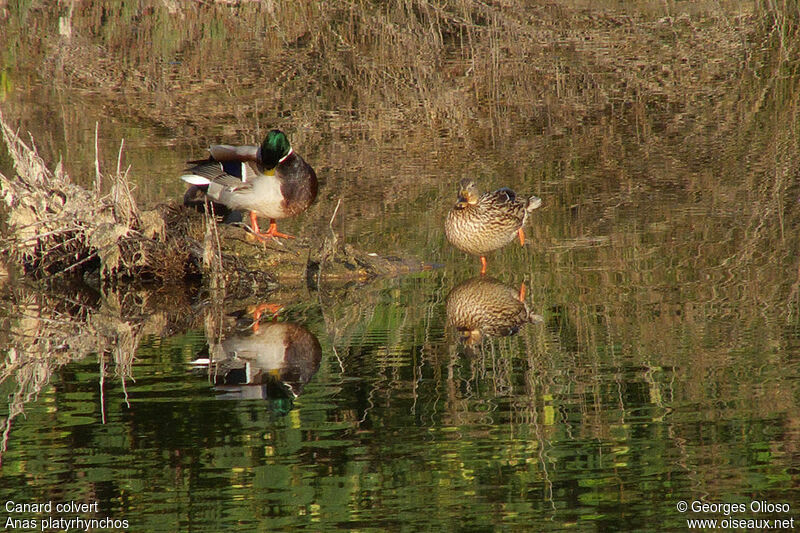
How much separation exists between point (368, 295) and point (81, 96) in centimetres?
1001

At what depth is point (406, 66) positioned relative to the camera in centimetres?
1772

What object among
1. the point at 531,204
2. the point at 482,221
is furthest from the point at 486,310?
the point at 531,204

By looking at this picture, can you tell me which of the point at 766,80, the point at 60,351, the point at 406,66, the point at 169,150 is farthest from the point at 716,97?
the point at 60,351

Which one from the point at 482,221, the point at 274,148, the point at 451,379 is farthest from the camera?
the point at 274,148

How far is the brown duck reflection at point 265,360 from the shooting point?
6848 millimetres

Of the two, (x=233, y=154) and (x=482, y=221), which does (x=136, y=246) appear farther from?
(x=482, y=221)

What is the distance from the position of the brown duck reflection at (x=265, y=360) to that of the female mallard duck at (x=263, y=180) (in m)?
1.70

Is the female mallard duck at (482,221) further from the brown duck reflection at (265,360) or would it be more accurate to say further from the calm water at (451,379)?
the brown duck reflection at (265,360)

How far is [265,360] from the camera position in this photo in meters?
7.48

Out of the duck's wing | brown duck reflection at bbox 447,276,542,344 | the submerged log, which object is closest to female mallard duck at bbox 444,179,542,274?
brown duck reflection at bbox 447,276,542,344

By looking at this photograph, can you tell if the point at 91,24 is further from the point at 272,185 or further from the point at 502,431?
the point at 502,431

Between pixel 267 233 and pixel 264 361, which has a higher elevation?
pixel 267 233

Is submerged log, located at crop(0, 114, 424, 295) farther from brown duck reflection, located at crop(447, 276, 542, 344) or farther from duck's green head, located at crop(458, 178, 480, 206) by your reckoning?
brown duck reflection, located at crop(447, 276, 542, 344)

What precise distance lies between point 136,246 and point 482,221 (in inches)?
112
